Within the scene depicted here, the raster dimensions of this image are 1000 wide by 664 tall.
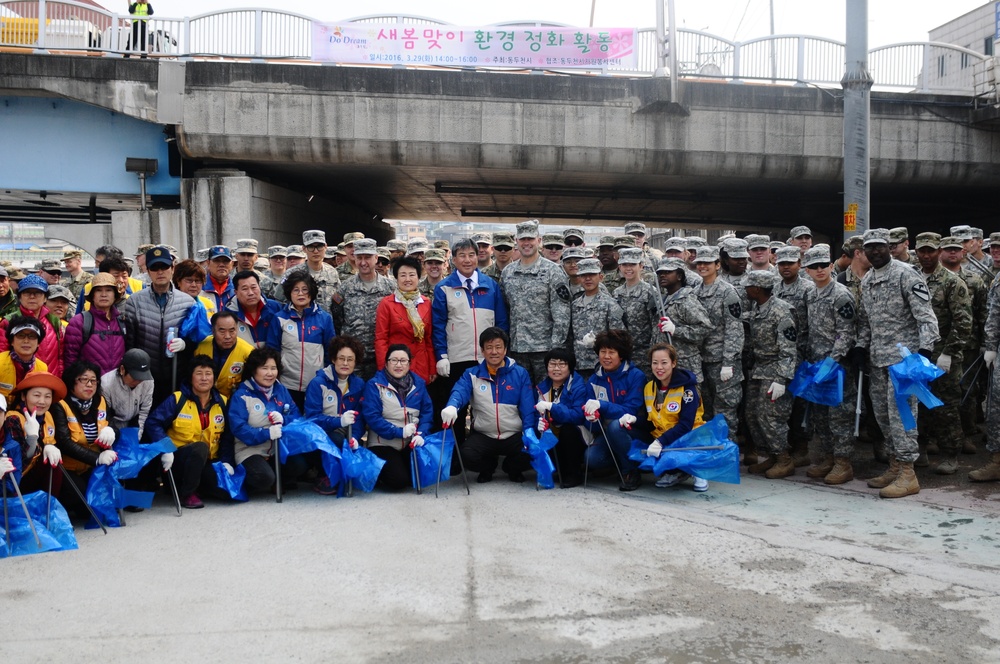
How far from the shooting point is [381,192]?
70.4 ft

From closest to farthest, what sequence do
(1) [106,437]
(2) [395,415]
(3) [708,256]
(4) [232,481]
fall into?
(1) [106,437]
(4) [232,481]
(2) [395,415]
(3) [708,256]

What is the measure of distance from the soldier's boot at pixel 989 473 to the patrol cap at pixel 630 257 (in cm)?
308

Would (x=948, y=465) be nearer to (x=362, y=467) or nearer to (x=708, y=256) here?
(x=708, y=256)

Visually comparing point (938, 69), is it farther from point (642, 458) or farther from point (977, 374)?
point (642, 458)

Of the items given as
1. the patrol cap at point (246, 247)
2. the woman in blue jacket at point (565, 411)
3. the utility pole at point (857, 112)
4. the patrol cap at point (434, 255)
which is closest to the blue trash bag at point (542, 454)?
the woman in blue jacket at point (565, 411)

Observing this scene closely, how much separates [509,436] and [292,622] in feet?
9.88

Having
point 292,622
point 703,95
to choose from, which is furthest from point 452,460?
point 703,95

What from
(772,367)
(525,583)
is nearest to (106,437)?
(525,583)

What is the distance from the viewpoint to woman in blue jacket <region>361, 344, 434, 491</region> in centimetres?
633

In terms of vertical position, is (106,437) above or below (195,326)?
below

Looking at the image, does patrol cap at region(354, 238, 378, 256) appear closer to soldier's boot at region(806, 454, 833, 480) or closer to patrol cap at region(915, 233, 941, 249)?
soldier's boot at region(806, 454, 833, 480)

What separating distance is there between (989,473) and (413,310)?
15.5 ft

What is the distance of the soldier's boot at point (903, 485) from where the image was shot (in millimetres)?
6113

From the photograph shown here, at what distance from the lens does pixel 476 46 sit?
1500 centimetres
